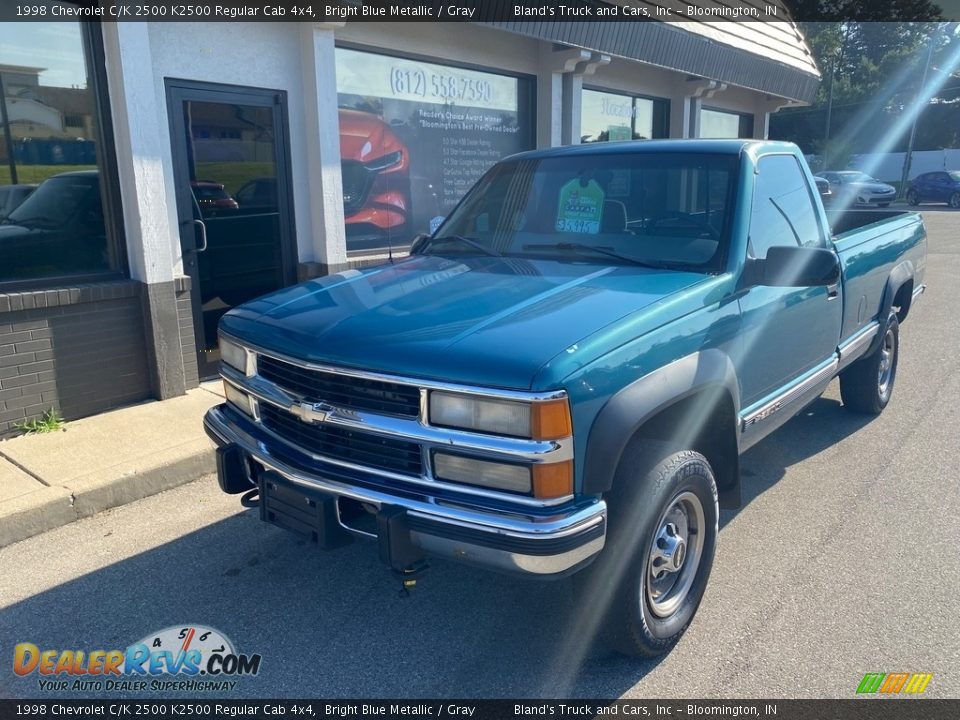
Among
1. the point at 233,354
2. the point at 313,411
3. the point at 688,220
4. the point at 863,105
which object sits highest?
the point at 863,105

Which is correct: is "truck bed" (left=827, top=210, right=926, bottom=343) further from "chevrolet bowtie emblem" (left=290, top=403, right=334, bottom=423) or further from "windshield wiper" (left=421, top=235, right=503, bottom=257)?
"chevrolet bowtie emblem" (left=290, top=403, right=334, bottom=423)

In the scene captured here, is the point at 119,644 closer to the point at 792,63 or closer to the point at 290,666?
the point at 290,666

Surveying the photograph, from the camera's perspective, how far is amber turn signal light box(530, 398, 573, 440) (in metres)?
2.38

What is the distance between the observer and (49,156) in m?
5.40

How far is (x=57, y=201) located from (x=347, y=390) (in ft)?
12.9

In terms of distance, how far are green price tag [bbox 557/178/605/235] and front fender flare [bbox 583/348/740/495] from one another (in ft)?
3.42

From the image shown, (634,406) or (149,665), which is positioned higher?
(634,406)

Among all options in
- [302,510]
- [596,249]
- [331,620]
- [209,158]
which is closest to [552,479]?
[302,510]

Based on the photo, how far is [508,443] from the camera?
2.43 m

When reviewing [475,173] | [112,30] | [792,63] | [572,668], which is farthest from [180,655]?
[792,63]

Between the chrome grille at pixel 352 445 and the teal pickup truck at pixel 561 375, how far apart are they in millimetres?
11

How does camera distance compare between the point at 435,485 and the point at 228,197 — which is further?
the point at 228,197

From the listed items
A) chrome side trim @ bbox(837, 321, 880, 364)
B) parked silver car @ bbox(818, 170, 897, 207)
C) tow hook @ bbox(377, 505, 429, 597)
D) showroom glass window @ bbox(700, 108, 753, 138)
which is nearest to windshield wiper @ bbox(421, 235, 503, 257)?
tow hook @ bbox(377, 505, 429, 597)

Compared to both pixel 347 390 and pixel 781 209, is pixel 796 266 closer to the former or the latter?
pixel 781 209
